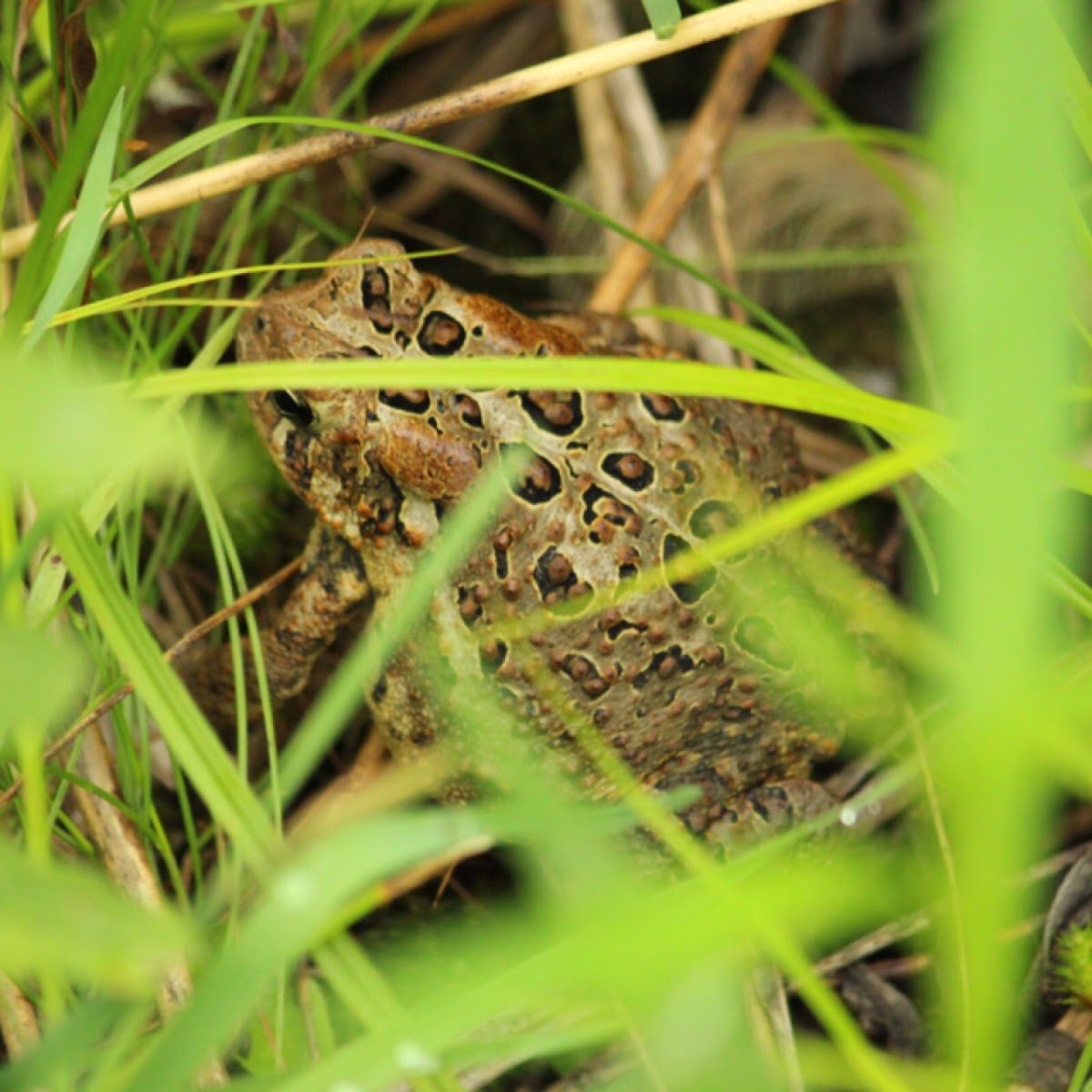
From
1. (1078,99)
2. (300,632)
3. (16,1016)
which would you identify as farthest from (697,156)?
(16,1016)

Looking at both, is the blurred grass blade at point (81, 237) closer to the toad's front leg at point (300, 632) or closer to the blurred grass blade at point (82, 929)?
the blurred grass blade at point (82, 929)

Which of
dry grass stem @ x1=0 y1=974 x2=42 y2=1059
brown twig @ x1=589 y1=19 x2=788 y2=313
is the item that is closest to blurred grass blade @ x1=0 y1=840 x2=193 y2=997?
dry grass stem @ x1=0 y1=974 x2=42 y2=1059

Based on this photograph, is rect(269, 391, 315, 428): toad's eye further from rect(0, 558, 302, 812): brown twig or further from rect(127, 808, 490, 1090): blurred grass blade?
rect(127, 808, 490, 1090): blurred grass blade

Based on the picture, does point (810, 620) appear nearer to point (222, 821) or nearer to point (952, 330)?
point (222, 821)

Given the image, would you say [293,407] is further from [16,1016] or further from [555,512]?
[16,1016]

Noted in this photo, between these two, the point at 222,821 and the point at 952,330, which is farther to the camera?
the point at 222,821

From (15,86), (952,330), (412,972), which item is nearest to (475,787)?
(412,972)
